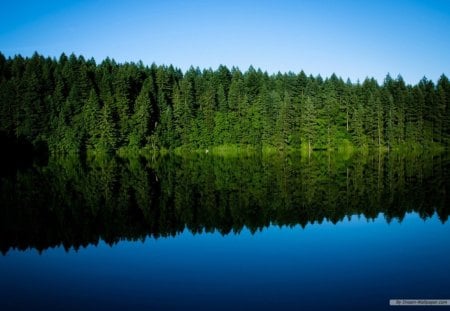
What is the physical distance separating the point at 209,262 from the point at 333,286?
423 centimetres

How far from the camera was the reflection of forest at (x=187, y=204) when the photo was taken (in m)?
18.4

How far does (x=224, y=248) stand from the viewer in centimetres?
1552

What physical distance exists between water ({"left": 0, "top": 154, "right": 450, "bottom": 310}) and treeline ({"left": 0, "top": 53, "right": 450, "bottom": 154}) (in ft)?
198

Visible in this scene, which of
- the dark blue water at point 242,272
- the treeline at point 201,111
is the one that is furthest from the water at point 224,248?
the treeline at point 201,111

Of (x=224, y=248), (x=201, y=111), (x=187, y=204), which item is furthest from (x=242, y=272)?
(x=201, y=111)

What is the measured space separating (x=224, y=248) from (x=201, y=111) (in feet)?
270

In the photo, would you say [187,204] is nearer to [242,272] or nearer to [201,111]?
[242,272]

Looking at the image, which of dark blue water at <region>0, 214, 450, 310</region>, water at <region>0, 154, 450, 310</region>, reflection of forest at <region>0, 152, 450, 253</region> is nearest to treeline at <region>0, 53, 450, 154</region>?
reflection of forest at <region>0, 152, 450, 253</region>

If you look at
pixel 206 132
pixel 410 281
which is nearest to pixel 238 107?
Answer: pixel 206 132

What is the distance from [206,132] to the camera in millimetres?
92750

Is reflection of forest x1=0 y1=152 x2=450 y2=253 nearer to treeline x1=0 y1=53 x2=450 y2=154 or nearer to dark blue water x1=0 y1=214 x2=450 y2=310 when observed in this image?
dark blue water x1=0 y1=214 x2=450 y2=310

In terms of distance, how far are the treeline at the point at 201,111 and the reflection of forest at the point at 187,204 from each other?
5170 cm

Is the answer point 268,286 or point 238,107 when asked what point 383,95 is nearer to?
point 238,107

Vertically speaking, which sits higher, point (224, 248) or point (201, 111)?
point (201, 111)
